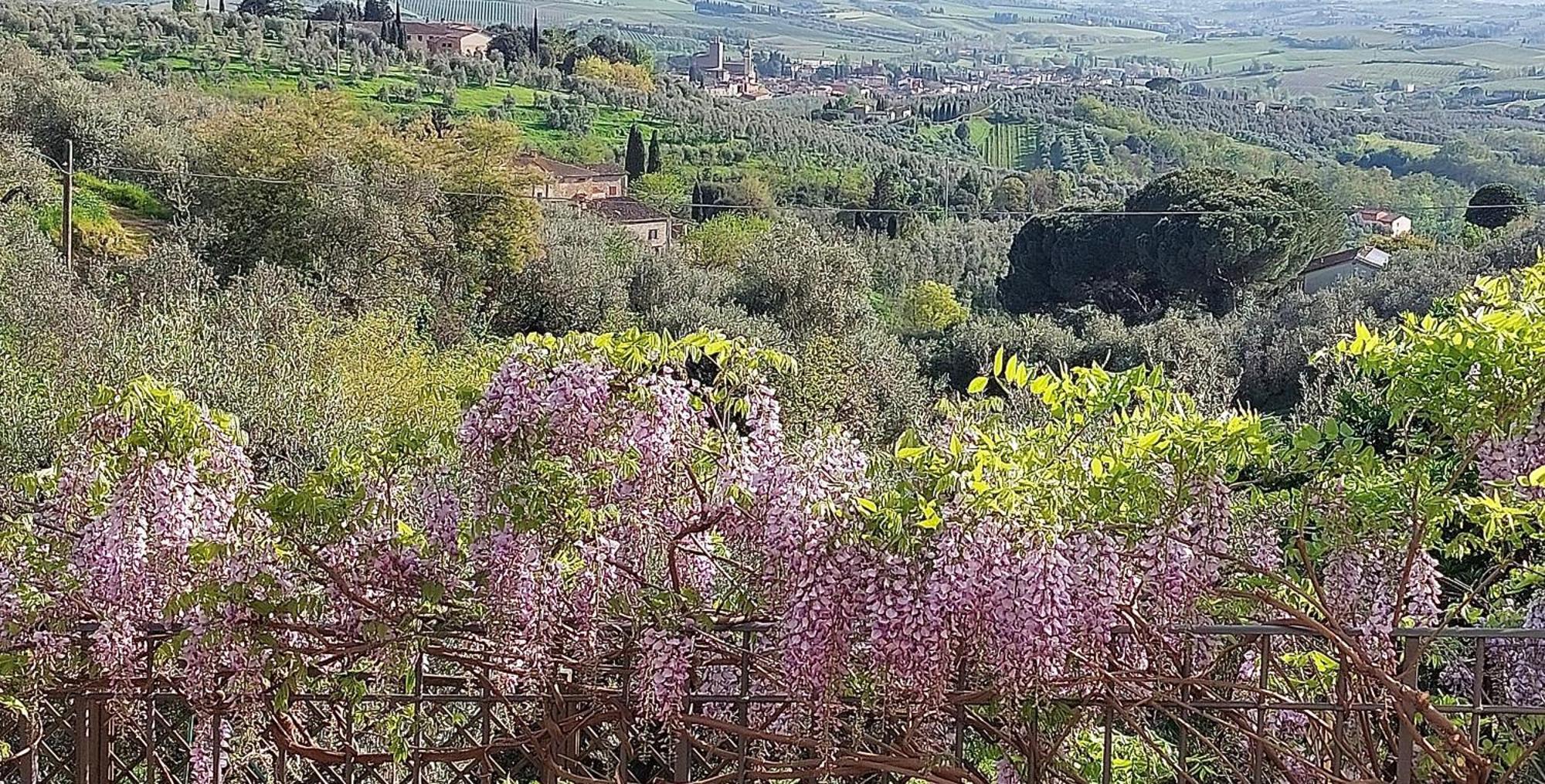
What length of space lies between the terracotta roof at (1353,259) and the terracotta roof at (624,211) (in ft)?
35.1

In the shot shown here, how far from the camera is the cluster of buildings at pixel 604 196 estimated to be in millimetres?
22125

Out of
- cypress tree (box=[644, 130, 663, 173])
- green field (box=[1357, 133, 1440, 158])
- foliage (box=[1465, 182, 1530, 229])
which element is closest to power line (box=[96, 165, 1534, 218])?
foliage (box=[1465, 182, 1530, 229])

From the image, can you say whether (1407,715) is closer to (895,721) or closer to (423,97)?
(895,721)

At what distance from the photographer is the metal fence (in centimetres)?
195

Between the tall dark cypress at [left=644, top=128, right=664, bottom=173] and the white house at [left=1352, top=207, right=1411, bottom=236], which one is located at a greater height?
the tall dark cypress at [left=644, top=128, right=664, bottom=173]

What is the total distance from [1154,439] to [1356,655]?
430mm

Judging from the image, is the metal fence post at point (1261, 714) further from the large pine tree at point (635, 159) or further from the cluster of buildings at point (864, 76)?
the cluster of buildings at point (864, 76)

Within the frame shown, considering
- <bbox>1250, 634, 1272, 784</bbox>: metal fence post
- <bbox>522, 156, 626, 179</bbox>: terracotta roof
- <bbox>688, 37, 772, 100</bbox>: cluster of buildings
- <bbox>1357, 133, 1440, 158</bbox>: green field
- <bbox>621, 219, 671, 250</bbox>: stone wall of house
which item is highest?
<bbox>688, 37, 772, 100</bbox>: cluster of buildings

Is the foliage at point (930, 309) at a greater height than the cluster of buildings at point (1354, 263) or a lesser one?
lesser

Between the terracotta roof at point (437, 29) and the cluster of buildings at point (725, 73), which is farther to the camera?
the cluster of buildings at point (725, 73)

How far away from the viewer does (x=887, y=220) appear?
89.4 feet

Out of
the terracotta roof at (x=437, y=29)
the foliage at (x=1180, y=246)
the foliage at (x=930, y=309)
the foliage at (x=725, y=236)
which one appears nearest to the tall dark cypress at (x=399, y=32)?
the terracotta roof at (x=437, y=29)

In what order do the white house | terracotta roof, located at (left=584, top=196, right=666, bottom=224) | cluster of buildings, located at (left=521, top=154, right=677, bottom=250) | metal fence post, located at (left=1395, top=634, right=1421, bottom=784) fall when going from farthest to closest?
the white house
terracotta roof, located at (left=584, top=196, right=666, bottom=224)
cluster of buildings, located at (left=521, top=154, right=677, bottom=250)
metal fence post, located at (left=1395, top=634, right=1421, bottom=784)

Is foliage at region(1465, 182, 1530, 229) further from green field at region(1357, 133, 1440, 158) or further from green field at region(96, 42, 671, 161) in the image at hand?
green field at region(96, 42, 671, 161)
